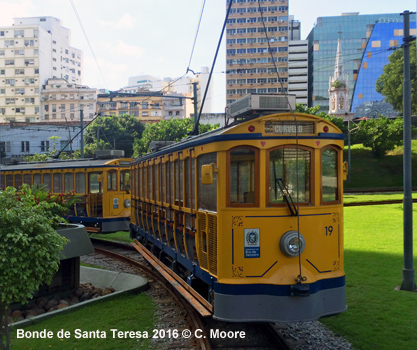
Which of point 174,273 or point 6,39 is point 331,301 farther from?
point 6,39

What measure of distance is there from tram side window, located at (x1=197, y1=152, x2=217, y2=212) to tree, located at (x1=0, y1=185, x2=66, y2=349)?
2.46 metres

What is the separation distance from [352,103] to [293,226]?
106 m

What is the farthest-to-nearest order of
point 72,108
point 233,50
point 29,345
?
point 233,50 < point 72,108 < point 29,345

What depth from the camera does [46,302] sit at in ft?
35.1

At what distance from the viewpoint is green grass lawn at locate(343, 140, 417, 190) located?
48.8 metres

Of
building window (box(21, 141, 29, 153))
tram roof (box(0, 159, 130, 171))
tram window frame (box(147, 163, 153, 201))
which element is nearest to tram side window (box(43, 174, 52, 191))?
tram roof (box(0, 159, 130, 171))

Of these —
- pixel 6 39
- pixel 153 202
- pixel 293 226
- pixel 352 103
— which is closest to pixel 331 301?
pixel 293 226

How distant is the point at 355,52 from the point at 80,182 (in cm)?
10111

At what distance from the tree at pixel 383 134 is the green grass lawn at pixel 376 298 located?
1391 inches

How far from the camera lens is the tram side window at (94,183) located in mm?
18828

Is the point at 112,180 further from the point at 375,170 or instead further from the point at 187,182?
the point at 375,170

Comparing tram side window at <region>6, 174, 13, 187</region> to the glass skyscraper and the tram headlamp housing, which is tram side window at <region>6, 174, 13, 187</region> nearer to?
the tram headlamp housing

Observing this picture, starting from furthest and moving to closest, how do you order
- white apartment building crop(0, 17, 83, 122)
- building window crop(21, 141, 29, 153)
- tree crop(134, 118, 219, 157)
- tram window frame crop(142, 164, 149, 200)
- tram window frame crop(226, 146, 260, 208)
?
1. white apartment building crop(0, 17, 83, 122)
2. building window crop(21, 141, 29, 153)
3. tree crop(134, 118, 219, 157)
4. tram window frame crop(142, 164, 149, 200)
5. tram window frame crop(226, 146, 260, 208)

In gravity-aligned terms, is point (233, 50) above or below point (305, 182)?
above
